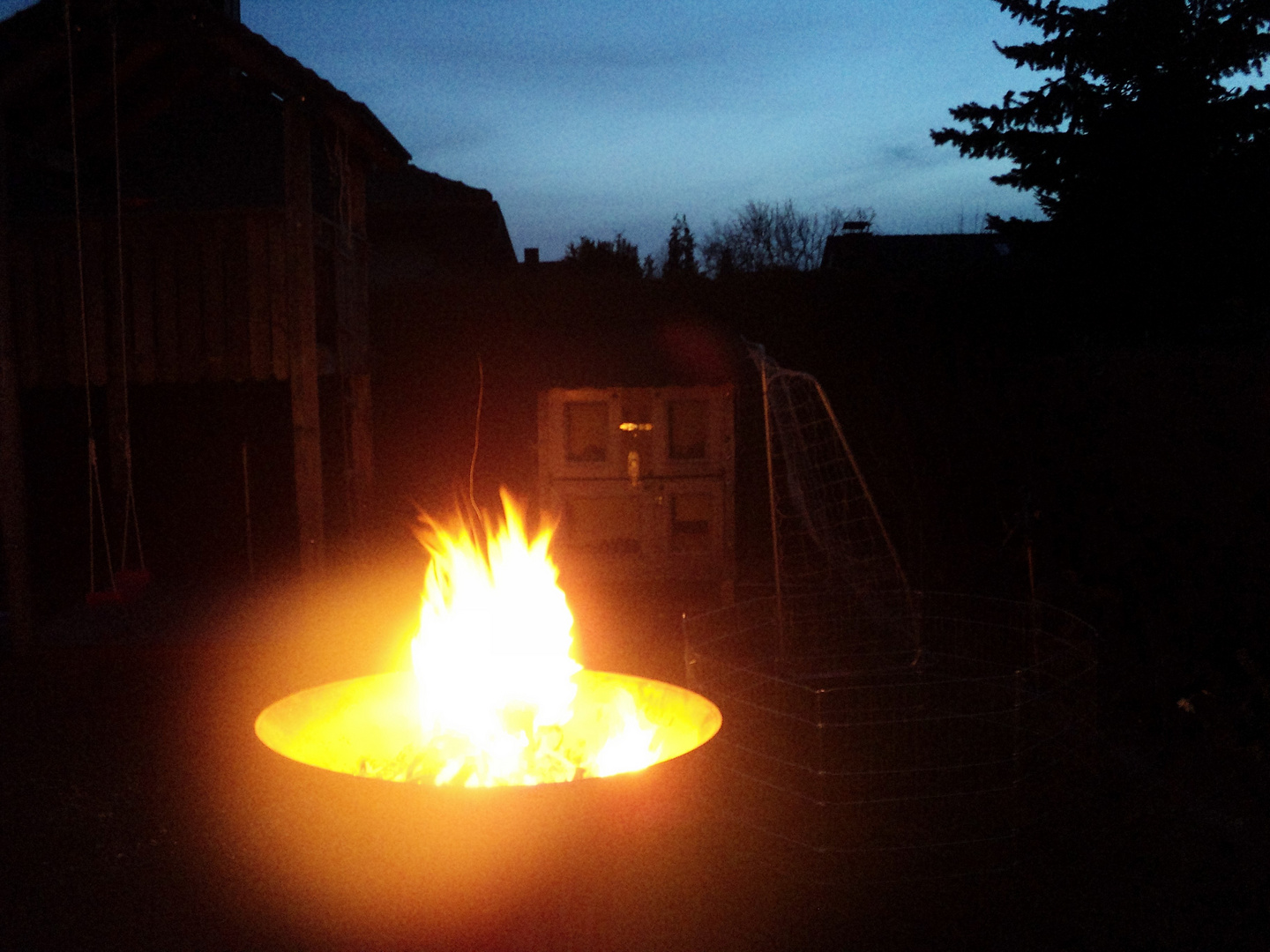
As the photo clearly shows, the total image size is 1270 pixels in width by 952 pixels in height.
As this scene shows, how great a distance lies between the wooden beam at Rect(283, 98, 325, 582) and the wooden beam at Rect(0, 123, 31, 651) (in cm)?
180

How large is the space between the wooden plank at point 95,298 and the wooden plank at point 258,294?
109cm

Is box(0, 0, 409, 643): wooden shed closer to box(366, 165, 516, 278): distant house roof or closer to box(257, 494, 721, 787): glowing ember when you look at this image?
box(257, 494, 721, 787): glowing ember

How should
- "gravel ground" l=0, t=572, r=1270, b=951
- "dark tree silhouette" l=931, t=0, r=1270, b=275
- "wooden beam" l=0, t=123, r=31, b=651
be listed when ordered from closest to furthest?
1. "gravel ground" l=0, t=572, r=1270, b=951
2. "wooden beam" l=0, t=123, r=31, b=651
3. "dark tree silhouette" l=931, t=0, r=1270, b=275

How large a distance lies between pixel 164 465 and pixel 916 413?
7178 millimetres

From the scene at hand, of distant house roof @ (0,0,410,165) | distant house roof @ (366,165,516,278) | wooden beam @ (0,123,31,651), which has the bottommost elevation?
wooden beam @ (0,123,31,651)

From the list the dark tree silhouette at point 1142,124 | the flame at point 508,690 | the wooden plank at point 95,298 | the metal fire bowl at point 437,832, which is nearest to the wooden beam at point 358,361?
the wooden plank at point 95,298

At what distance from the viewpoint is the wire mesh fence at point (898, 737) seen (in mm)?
4828

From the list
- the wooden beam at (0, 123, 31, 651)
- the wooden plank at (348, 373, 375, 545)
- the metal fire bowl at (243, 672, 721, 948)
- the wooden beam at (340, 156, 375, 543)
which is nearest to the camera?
the metal fire bowl at (243, 672, 721, 948)

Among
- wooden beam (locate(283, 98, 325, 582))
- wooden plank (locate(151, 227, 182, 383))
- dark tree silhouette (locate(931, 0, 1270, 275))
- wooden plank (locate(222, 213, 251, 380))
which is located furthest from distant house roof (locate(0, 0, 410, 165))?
dark tree silhouette (locate(931, 0, 1270, 275))

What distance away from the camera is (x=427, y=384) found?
11289mm

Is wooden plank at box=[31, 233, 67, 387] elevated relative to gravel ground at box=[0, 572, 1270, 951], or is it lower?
elevated

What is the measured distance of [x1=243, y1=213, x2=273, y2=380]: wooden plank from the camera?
774cm

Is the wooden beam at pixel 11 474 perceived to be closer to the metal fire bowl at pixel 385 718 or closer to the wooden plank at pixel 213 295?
the wooden plank at pixel 213 295

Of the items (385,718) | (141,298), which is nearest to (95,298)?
(141,298)
